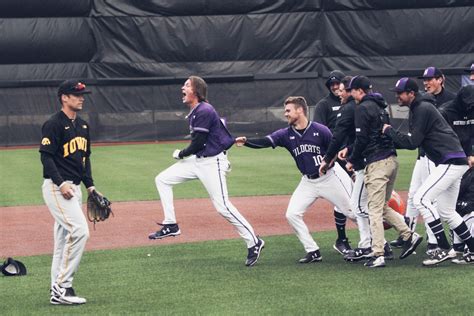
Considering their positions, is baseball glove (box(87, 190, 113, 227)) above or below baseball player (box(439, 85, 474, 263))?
below

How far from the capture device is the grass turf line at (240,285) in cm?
816

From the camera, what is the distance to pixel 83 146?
8.91 metres

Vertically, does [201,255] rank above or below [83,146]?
below

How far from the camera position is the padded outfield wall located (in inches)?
1313

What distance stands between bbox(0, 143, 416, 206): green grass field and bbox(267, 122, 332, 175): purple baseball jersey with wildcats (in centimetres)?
705

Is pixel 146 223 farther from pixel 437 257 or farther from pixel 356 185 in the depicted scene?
pixel 437 257

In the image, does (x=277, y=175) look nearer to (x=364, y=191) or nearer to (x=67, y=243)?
(x=364, y=191)

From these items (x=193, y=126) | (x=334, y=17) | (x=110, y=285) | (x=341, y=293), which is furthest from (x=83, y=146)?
(x=334, y=17)

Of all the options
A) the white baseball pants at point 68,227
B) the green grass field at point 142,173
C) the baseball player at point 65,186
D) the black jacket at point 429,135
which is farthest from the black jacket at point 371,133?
the green grass field at point 142,173

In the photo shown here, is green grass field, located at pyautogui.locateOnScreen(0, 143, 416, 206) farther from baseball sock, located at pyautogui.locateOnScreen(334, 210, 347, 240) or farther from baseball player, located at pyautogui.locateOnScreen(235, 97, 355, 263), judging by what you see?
baseball player, located at pyautogui.locateOnScreen(235, 97, 355, 263)

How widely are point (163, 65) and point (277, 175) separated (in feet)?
46.0

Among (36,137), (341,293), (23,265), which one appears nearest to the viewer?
(341,293)

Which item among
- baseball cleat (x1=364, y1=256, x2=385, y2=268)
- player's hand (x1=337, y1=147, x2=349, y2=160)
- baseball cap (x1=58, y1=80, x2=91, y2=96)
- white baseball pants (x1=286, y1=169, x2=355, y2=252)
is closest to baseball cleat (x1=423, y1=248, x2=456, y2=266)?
baseball cleat (x1=364, y1=256, x2=385, y2=268)

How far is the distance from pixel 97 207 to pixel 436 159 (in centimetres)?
381
